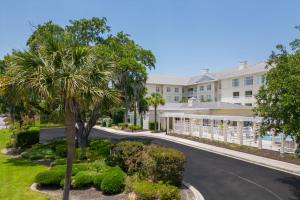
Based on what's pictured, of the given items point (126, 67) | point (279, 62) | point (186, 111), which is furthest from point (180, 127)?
point (279, 62)

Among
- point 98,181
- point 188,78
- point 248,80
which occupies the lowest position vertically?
point 98,181

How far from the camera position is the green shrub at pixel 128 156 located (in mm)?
12930

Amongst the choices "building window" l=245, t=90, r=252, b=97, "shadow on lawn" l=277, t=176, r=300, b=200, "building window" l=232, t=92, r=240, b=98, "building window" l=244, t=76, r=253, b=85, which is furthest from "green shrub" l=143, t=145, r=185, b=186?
"building window" l=232, t=92, r=240, b=98

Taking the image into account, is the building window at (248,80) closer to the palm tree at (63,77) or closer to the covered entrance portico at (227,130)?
the covered entrance portico at (227,130)

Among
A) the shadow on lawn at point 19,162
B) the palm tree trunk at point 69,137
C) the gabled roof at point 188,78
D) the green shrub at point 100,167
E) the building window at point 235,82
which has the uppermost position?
the gabled roof at point 188,78

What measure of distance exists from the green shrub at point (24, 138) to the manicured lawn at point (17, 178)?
11.6 ft

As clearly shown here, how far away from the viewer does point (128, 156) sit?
44.4 feet

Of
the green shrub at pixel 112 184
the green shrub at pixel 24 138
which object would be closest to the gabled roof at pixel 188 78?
the green shrub at pixel 24 138

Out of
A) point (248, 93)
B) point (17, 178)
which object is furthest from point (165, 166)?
point (248, 93)

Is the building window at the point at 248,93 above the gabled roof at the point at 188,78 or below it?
below

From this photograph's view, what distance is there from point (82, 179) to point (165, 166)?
12.1ft

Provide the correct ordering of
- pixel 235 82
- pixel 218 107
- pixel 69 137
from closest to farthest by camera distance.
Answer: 1. pixel 69 137
2. pixel 218 107
3. pixel 235 82

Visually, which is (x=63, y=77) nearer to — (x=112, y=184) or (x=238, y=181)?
(x=112, y=184)

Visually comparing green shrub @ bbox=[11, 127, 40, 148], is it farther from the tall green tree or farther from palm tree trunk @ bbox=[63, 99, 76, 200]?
the tall green tree
